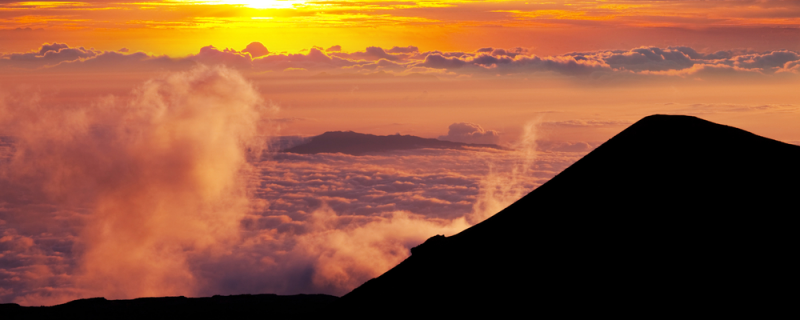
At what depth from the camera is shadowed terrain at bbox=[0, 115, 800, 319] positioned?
12352 mm

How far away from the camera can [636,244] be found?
1371 cm

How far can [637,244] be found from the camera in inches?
539

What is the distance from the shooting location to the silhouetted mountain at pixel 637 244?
40.4ft

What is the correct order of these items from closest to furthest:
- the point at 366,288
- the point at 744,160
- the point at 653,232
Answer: the point at 653,232 → the point at 744,160 → the point at 366,288

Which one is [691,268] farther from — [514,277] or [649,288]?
[514,277]

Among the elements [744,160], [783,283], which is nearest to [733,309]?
[783,283]

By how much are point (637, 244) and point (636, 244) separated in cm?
2

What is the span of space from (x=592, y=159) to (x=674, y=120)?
261 cm

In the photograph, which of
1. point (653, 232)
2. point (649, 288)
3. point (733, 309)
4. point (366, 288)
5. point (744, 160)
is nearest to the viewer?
point (733, 309)

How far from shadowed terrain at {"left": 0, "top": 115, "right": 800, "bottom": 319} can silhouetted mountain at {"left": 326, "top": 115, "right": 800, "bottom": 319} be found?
0.10 feet

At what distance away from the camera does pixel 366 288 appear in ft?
59.0

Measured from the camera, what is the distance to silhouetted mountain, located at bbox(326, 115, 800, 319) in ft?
40.4

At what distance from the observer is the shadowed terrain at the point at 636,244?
486 inches

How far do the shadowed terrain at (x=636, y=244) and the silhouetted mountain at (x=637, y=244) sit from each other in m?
0.03
